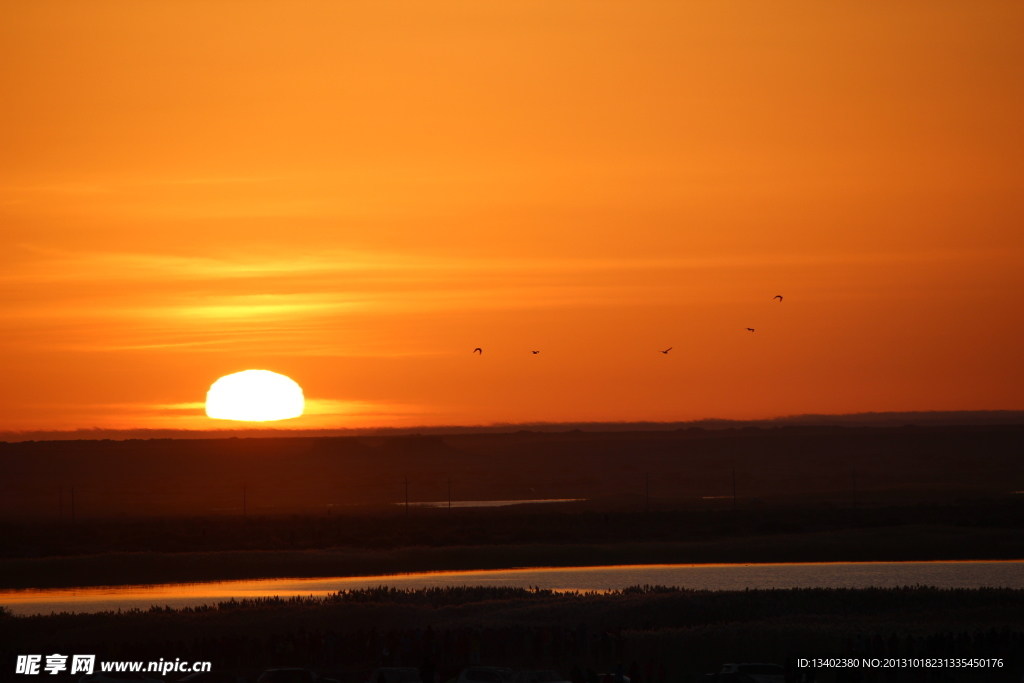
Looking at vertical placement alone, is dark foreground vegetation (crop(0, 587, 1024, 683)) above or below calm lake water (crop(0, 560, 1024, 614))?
below

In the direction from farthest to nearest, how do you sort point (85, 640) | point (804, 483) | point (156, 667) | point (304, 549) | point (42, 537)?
1. point (804, 483)
2. point (42, 537)
3. point (304, 549)
4. point (85, 640)
5. point (156, 667)

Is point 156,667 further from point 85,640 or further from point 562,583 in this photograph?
point 562,583

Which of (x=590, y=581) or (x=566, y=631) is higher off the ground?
(x=590, y=581)

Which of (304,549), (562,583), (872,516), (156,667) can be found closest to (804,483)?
(872,516)

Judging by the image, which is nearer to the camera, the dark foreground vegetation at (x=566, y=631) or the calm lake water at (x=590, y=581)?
the dark foreground vegetation at (x=566, y=631)

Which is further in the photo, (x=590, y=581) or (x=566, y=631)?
(x=590, y=581)
